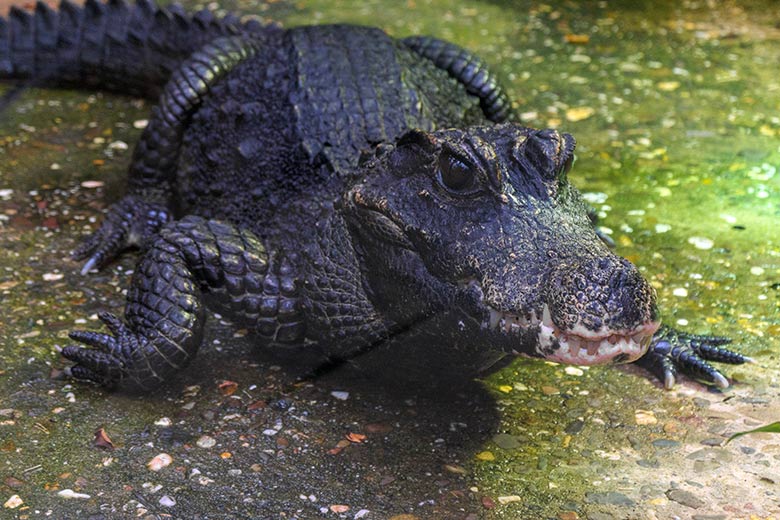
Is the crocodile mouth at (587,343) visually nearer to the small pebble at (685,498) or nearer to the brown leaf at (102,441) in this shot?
the small pebble at (685,498)

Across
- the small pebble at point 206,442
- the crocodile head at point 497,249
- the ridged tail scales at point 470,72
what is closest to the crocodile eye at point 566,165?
the crocodile head at point 497,249

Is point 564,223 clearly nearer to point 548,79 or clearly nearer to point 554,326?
point 554,326

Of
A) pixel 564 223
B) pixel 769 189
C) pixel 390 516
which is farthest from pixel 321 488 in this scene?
pixel 769 189

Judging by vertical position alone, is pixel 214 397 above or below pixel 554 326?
below

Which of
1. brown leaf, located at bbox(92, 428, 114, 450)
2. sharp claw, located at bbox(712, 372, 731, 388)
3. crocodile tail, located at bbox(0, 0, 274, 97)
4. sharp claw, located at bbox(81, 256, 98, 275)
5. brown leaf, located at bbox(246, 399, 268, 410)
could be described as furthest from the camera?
crocodile tail, located at bbox(0, 0, 274, 97)

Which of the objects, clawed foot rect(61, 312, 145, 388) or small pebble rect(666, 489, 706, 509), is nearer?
small pebble rect(666, 489, 706, 509)

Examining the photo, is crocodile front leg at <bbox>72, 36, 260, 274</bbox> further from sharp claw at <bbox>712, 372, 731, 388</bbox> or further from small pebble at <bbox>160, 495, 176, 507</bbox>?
sharp claw at <bbox>712, 372, 731, 388</bbox>

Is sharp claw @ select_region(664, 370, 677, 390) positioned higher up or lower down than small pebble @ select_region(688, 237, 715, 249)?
lower down

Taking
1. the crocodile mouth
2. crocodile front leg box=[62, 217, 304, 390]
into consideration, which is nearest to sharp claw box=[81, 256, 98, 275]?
crocodile front leg box=[62, 217, 304, 390]
